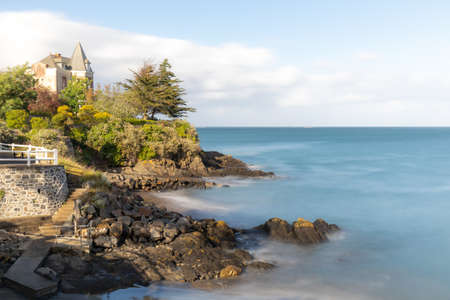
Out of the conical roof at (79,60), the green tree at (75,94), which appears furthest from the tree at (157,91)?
the conical roof at (79,60)

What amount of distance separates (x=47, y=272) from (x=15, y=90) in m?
27.4

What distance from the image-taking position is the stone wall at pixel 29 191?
625 inches

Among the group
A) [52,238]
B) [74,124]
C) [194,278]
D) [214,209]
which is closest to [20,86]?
[74,124]

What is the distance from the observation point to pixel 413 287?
14945 millimetres

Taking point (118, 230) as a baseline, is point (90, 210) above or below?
above

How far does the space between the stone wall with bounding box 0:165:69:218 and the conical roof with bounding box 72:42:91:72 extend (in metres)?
50.3

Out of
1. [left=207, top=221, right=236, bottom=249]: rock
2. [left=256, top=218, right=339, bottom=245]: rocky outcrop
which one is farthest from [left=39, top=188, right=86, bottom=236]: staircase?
[left=256, top=218, right=339, bottom=245]: rocky outcrop

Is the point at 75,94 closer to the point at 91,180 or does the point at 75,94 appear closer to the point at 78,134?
the point at 78,134

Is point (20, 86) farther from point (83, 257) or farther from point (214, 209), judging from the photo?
point (83, 257)

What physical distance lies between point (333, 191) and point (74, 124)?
2388 cm

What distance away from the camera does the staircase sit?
595 inches

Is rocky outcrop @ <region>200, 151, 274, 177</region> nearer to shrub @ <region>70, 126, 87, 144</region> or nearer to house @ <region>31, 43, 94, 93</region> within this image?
shrub @ <region>70, 126, 87, 144</region>

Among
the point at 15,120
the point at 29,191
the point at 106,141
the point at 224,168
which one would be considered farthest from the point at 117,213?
the point at 224,168

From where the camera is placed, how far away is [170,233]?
1578 centimetres
